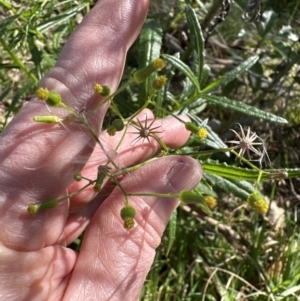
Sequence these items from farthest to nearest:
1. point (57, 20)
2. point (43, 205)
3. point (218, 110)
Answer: point (218, 110) < point (57, 20) < point (43, 205)

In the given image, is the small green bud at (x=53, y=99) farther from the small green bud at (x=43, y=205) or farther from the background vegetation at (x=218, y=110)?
the background vegetation at (x=218, y=110)

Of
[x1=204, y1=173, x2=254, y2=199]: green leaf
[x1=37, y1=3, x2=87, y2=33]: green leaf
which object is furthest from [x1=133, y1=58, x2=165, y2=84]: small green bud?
[x1=37, y1=3, x2=87, y2=33]: green leaf

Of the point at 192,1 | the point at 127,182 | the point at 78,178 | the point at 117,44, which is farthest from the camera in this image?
the point at 192,1

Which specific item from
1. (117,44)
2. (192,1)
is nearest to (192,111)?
(192,1)

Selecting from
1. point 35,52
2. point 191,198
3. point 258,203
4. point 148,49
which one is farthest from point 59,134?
point 35,52

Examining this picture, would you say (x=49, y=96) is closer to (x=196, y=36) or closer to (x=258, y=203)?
(x=258, y=203)

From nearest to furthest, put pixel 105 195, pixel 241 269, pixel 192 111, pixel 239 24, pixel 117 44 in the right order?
pixel 117 44, pixel 105 195, pixel 192 111, pixel 241 269, pixel 239 24

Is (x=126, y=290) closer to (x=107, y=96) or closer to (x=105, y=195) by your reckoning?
(x=105, y=195)

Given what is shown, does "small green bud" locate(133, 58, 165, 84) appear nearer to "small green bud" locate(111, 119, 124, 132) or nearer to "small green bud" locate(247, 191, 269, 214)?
"small green bud" locate(111, 119, 124, 132)
